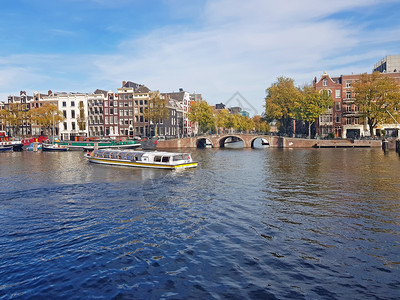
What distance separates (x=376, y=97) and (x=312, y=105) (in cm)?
1823

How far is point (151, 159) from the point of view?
4728 cm

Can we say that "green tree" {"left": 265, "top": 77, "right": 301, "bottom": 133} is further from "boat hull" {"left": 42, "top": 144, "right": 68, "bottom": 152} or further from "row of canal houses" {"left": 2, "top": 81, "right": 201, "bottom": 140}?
"boat hull" {"left": 42, "top": 144, "right": 68, "bottom": 152}

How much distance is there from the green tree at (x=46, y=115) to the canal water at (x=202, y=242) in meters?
79.5

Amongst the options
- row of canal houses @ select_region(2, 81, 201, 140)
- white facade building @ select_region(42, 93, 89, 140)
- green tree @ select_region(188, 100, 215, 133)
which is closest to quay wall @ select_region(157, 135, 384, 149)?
green tree @ select_region(188, 100, 215, 133)

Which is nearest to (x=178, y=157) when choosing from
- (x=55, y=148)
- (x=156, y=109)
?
(x=55, y=148)

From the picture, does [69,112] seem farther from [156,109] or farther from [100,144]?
[100,144]

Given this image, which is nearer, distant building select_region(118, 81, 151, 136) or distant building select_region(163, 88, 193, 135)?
distant building select_region(118, 81, 151, 136)

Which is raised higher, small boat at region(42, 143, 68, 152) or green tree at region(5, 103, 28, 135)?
green tree at region(5, 103, 28, 135)

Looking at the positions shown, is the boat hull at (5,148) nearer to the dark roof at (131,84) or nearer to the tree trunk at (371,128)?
the dark roof at (131,84)

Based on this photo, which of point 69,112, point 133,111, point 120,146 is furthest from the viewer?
point 69,112

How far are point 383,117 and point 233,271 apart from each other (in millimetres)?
88762

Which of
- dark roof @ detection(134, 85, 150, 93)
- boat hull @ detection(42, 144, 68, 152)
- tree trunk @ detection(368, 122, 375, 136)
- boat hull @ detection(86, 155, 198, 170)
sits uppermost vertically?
dark roof @ detection(134, 85, 150, 93)

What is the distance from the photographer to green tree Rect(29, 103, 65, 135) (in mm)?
102625

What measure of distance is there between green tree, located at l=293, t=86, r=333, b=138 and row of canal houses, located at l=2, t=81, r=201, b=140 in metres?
45.3
